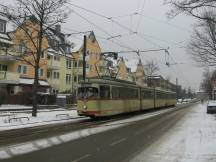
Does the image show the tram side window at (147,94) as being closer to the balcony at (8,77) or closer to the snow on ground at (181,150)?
the balcony at (8,77)

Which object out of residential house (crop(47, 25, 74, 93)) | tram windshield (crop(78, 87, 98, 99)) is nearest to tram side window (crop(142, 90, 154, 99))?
tram windshield (crop(78, 87, 98, 99))

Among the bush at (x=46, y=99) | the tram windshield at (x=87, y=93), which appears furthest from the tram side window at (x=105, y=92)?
the bush at (x=46, y=99)

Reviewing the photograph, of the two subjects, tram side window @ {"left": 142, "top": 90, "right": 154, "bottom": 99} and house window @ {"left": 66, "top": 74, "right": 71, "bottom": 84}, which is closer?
tram side window @ {"left": 142, "top": 90, "right": 154, "bottom": 99}

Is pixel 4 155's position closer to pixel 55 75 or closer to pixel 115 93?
pixel 115 93

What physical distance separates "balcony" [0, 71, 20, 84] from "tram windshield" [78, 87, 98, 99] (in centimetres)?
2898

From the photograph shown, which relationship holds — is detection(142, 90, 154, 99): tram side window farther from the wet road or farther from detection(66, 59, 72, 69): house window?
detection(66, 59, 72, 69): house window

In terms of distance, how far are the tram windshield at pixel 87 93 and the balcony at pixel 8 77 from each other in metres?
29.0

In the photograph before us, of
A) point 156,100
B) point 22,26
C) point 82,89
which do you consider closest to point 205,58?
point 156,100

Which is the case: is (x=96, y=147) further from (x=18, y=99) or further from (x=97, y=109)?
(x=18, y=99)

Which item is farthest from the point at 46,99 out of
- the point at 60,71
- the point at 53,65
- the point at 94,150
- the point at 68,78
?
the point at 94,150

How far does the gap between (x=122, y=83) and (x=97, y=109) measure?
6.15 m

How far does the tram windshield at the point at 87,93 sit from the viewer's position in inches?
1324

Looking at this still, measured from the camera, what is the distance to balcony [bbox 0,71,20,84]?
60.9 metres

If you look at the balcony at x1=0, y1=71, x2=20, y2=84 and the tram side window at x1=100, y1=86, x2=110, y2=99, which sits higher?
the balcony at x1=0, y1=71, x2=20, y2=84
